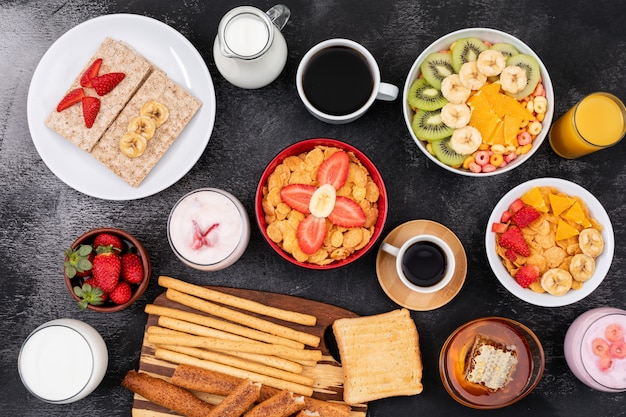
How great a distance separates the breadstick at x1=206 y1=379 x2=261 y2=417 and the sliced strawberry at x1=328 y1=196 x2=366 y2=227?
53 centimetres

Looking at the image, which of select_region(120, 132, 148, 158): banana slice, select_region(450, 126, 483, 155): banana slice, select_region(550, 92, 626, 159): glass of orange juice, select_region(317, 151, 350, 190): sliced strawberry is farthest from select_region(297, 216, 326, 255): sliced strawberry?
select_region(550, 92, 626, 159): glass of orange juice

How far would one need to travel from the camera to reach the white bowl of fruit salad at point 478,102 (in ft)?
5.82

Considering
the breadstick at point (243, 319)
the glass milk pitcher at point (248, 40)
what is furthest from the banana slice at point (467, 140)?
the breadstick at point (243, 319)

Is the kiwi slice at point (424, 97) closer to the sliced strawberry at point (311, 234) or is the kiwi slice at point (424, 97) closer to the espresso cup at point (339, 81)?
the espresso cup at point (339, 81)

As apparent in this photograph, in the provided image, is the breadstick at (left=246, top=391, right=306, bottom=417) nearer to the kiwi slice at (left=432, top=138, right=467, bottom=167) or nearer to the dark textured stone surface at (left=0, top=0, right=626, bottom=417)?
the dark textured stone surface at (left=0, top=0, right=626, bottom=417)

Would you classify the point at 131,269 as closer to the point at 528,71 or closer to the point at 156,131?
the point at 156,131

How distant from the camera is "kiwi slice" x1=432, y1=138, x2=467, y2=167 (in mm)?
1818

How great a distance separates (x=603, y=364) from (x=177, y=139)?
1419 mm

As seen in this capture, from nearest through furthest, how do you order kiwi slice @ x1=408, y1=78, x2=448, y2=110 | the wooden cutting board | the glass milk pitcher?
1. the glass milk pitcher
2. kiwi slice @ x1=408, y1=78, x2=448, y2=110
3. the wooden cutting board

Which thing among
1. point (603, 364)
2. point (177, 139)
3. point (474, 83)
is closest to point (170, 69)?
point (177, 139)

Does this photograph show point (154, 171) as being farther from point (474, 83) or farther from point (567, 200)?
point (567, 200)

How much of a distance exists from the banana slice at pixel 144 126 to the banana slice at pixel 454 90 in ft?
2.79

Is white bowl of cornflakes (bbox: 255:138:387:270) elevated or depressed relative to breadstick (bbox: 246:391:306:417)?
elevated

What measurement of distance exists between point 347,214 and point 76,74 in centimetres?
94
